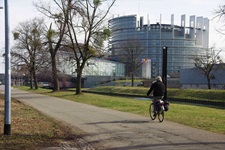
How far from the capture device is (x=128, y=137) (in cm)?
984

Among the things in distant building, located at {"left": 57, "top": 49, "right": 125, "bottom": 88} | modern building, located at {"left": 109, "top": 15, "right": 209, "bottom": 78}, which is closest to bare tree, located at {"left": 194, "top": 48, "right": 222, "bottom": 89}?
distant building, located at {"left": 57, "top": 49, "right": 125, "bottom": 88}

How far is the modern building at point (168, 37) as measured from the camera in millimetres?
124200

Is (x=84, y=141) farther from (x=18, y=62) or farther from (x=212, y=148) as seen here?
(x=18, y=62)

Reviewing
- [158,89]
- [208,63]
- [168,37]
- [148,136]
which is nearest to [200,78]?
[208,63]

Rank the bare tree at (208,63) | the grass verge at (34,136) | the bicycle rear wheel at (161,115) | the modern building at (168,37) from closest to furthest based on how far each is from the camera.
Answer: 1. the grass verge at (34,136)
2. the bicycle rear wheel at (161,115)
3. the bare tree at (208,63)
4. the modern building at (168,37)

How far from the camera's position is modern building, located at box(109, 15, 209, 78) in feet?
407

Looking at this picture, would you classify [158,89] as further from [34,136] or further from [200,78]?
[200,78]

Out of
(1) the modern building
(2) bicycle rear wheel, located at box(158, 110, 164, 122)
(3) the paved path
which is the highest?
(1) the modern building

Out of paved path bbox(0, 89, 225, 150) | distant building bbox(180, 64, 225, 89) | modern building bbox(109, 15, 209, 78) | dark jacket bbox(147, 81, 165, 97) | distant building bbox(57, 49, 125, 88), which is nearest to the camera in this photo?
paved path bbox(0, 89, 225, 150)

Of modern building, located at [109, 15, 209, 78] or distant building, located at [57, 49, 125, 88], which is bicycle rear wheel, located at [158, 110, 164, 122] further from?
modern building, located at [109, 15, 209, 78]

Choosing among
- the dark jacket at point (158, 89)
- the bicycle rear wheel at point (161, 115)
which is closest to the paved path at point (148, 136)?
the bicycle rear wheel at point (161, 115)

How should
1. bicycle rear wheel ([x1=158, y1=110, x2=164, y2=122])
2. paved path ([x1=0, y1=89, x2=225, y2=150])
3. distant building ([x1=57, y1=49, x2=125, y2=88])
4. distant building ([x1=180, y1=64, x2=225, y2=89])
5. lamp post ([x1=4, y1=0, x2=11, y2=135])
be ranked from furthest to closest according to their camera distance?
distant building ([x1=180, y1=64, x2=225, y2=89]) → distant building ([x1=57, y1=49, x2=125, y2=88]) → bicycle rear wheel ([x1=158, y1=110, x2=164, y2=122]) → lamp post ([x1=4, y1=0, x2=11, y2=135]) → paved path ([x1=0, y1=89, x2=225, y2=150])

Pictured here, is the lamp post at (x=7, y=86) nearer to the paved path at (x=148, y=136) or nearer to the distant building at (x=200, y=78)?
the paved path at (x=148, y=136)

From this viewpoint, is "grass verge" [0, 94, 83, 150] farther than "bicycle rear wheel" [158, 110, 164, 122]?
No
